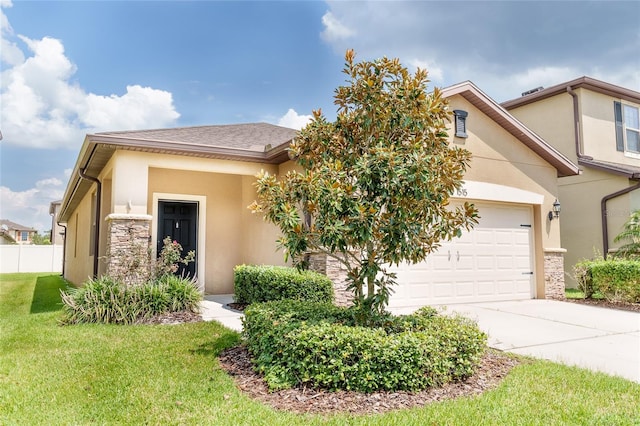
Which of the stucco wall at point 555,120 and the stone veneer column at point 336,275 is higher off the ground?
the stucco wall at point 555,120

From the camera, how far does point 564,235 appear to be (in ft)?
43.9

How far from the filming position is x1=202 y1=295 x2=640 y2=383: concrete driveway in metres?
5.06

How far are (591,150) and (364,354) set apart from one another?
13.1m

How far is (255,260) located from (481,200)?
5662 mm

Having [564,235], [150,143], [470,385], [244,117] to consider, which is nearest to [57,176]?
[244,117]

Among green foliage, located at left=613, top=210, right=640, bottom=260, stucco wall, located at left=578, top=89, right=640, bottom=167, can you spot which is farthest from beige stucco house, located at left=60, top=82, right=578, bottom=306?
stucco wall, located at left=578, top=89, right=640, bottom=167

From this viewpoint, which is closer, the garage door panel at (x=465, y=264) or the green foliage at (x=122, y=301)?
the green foliage at (x=122, y=301)

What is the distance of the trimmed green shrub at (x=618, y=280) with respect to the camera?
31.3ft

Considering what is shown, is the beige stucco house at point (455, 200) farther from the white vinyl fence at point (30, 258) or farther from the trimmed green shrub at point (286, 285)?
the white vinyl fence at point (30, 258)

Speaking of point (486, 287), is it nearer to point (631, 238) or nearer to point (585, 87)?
point (631, 238)

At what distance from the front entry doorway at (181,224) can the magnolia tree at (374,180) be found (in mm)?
6490

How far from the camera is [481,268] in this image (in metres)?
9.88

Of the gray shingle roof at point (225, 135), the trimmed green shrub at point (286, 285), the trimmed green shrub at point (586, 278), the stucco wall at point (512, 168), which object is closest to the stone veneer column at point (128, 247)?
the gray shingle roof at point (225, 135)

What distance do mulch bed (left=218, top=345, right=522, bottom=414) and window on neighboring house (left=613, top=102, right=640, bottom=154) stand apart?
1339cm
